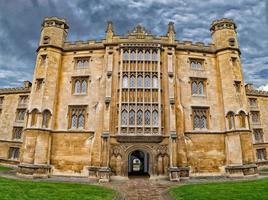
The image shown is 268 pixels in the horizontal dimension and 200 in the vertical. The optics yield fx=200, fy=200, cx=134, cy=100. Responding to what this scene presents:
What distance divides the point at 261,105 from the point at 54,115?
3357 centimetres

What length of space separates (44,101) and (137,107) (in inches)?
401

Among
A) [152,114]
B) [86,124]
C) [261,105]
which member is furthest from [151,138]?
[261,105]

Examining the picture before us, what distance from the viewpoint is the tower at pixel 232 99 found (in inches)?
813

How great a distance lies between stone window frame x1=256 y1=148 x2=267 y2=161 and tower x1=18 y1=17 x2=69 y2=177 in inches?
1223

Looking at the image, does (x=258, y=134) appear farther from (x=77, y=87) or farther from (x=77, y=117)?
(x=77, y=87)

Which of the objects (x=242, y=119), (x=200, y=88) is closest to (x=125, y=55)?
(x=200, y=88)

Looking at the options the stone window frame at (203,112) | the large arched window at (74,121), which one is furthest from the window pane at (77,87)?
the stone window frame at (203,112)

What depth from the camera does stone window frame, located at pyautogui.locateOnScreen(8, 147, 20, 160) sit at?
105 ft

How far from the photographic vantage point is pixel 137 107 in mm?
21391

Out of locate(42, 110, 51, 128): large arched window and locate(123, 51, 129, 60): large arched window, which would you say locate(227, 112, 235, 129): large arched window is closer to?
locate(123, 51, 129, 60): large arched window

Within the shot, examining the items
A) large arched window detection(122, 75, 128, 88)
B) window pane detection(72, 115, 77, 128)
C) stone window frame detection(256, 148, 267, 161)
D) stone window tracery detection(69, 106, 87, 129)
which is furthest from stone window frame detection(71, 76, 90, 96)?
stone window frame detection(256, 148, 267, 161)

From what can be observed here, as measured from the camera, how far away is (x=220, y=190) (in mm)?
13602

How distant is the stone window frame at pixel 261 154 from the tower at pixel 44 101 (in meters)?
31.1

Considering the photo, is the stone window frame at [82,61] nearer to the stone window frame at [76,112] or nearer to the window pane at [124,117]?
the stone window frame at [76,112]
